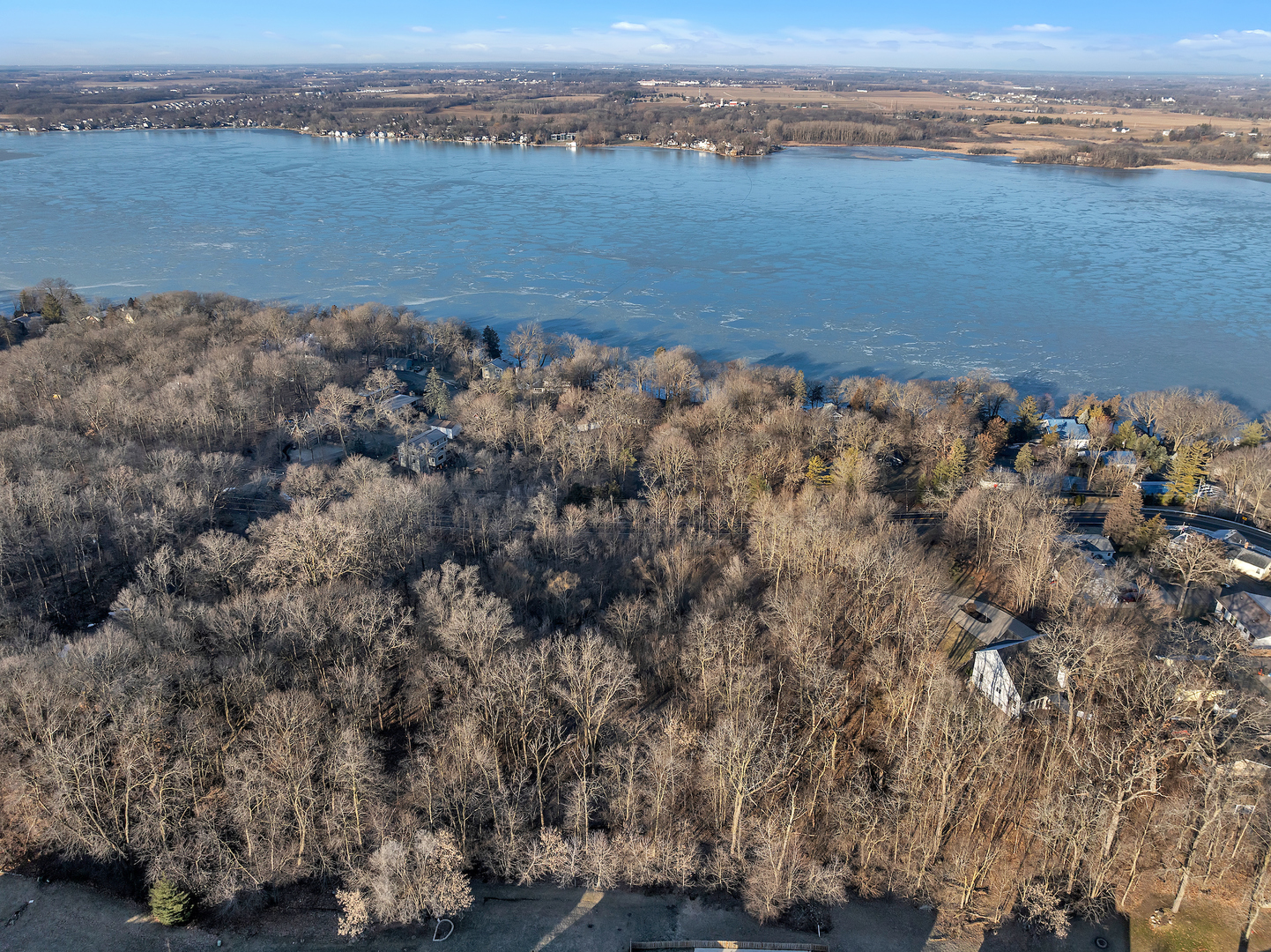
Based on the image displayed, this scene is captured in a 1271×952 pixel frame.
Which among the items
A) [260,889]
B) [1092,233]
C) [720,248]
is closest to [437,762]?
[260,889]

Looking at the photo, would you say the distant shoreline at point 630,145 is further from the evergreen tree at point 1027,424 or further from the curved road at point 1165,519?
the curved road at point 1165,519

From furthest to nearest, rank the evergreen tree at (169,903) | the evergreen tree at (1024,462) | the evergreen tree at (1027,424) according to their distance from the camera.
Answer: the evergreen tree at (1027,424) → the evergreen tree at (1024,462) → the evergreen tree at (169,903)

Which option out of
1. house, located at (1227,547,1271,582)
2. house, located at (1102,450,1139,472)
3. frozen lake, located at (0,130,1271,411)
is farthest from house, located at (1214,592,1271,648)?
frozen lake, located at (0,130,1271,411)

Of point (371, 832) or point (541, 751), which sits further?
point (541, 751)

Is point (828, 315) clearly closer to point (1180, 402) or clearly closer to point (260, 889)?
point (1180, 402)

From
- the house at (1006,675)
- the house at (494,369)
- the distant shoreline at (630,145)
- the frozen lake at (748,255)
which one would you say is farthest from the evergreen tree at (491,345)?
the distant shoreline at (630,145)

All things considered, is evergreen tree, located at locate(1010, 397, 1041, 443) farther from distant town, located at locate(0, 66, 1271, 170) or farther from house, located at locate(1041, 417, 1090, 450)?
distant town, located at locate(0, 66, 1271, 170)
